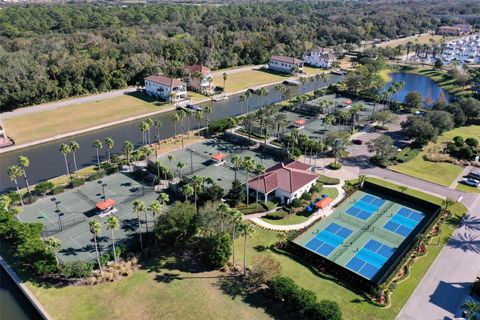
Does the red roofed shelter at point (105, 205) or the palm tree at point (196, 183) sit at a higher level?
the palm tree at point (196, 183)

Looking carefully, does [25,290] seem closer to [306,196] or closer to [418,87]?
[306,196]

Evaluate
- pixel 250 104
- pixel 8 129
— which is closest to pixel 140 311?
pixel 8 129

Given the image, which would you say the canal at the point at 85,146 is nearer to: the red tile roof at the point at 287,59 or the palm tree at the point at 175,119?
the palm tree at the point at 175,119

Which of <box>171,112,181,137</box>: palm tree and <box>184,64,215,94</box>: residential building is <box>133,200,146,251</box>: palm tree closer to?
<box>171,112,181,137</box>: palm tree

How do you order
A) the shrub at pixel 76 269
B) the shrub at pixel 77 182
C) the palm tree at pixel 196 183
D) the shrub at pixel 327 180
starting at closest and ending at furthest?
1. the shrub at pixel 76 269
2. the palm tree at pixel 196 183
3. the shrub at pixel 77 182
4. the shrub at pixel 327 180

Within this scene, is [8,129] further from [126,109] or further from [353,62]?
[353,62]

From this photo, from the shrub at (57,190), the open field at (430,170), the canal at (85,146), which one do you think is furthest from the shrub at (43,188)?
the open field at (430,170)
